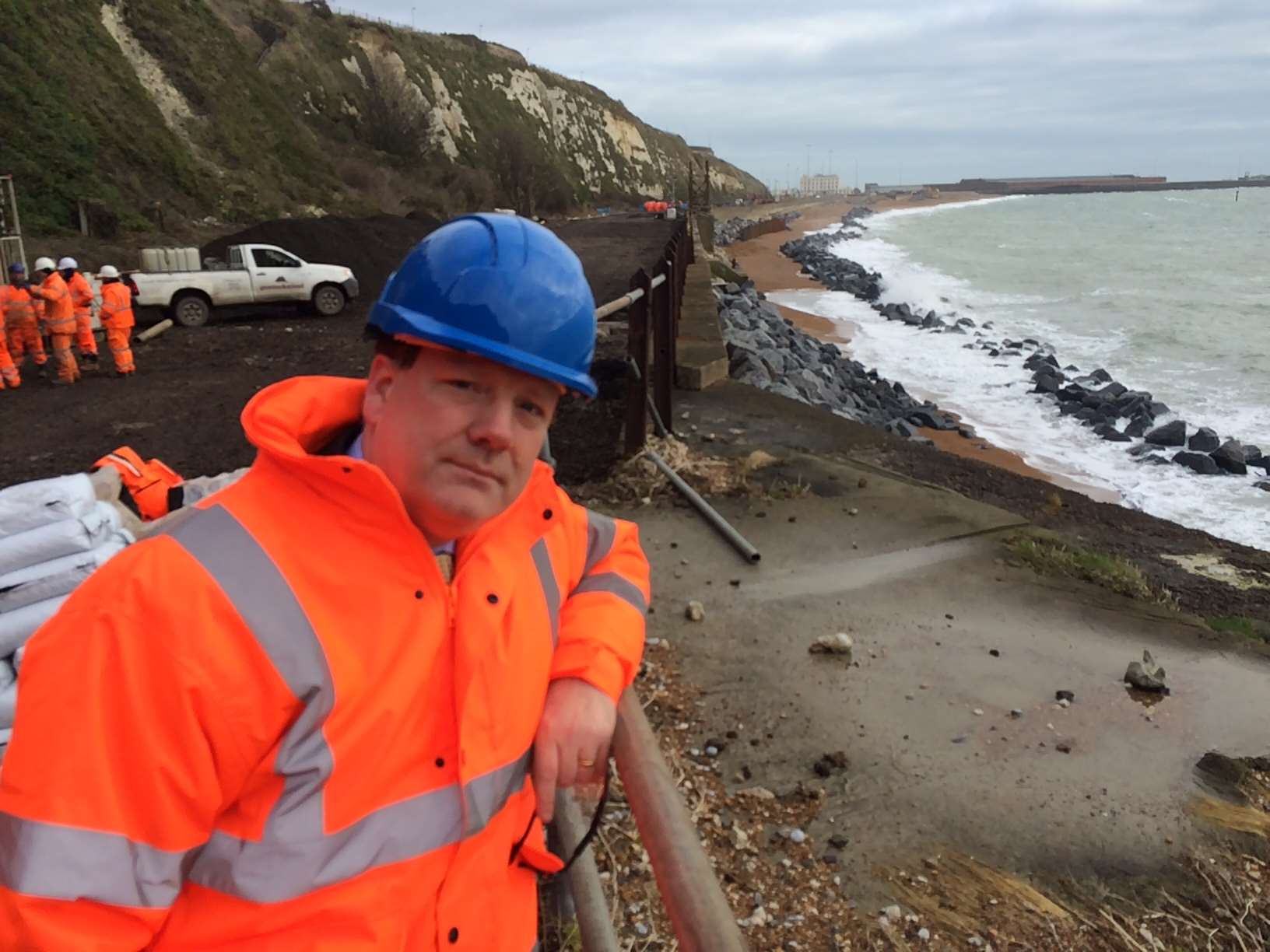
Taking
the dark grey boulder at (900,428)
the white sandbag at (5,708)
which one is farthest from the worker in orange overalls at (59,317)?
the dark grey boulder at (900,428)

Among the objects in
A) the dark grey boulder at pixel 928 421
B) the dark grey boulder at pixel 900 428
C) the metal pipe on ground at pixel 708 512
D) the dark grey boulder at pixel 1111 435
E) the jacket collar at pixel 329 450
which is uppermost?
the jacket collar at pixel 329 450

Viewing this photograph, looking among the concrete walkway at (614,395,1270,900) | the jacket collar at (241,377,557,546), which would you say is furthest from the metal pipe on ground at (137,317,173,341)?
the jacket collar at (241,377,557,546)

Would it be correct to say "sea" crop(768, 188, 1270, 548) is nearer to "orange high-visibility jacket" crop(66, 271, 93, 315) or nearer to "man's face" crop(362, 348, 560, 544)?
"man's face" crop(362, 348, 560, 544)

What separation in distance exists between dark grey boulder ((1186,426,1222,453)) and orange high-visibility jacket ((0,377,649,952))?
15546 millimetres

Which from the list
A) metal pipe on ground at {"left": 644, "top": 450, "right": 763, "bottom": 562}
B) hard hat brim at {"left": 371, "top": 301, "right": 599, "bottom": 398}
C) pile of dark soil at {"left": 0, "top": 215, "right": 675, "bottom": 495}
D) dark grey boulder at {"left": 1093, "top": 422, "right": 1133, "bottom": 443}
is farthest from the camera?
dark grey boulder at {"left": 1093, "top": 422, "right": 1133, "bottom": 443}

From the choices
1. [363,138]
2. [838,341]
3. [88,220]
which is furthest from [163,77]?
[838,341]

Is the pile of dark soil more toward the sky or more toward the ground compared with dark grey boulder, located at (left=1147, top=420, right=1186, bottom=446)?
more toward the sky

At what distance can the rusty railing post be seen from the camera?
8039mm

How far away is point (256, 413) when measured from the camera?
1437mm

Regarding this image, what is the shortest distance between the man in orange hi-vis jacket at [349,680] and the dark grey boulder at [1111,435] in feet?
51.9

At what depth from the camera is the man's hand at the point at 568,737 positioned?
1.57 metres

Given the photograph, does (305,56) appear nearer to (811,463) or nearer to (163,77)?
Result: (163,77)

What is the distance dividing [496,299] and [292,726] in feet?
2.29

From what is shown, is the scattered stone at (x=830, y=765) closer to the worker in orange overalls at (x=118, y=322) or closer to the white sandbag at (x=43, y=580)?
the white sandbag at (x=43, y=580)
